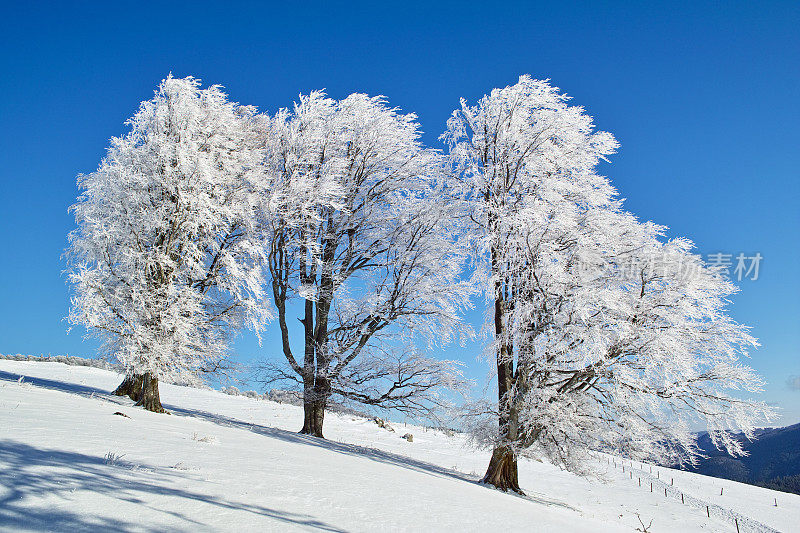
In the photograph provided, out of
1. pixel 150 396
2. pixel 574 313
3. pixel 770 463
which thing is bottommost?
pixel 770 463

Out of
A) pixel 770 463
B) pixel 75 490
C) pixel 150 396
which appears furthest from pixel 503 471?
pixel 770 463

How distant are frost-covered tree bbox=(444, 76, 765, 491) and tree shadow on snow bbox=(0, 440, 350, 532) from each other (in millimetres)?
8519

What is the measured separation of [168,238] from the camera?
12484 millimetres

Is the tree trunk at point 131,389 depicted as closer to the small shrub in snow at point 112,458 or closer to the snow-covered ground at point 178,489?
the snow-covered ground at point 178,489

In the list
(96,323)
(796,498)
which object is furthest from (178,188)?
(796,498)

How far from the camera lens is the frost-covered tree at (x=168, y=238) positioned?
11344mm

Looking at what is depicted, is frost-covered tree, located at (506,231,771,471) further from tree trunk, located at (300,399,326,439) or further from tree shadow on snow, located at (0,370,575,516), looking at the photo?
Answer: tree trunk, located at (300,399,326,439)

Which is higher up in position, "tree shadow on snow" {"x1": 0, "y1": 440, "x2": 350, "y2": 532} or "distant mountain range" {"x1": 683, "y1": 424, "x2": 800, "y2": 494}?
"tree shadow on snow" {"x1": 0, "y1": 440, "x2": 350, "y2": 532}

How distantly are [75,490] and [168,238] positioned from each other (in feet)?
35.7

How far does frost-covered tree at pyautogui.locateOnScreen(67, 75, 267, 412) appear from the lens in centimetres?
1134

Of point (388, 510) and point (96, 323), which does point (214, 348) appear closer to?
point (96, 323)

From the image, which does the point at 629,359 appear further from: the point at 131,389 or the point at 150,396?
the point at 131,389

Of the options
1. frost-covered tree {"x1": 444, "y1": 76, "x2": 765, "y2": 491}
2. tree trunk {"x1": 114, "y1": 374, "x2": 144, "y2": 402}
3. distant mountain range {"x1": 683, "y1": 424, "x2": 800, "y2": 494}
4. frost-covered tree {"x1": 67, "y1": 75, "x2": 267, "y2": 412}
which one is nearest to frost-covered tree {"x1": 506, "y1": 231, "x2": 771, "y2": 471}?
frost-covered tree {"x1": 444, "y1": 76, "x2": 765, "y2": 491}

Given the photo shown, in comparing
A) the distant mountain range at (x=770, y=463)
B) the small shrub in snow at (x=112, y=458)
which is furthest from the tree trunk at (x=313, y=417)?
the distant mountain range at (x=770, y=463)
